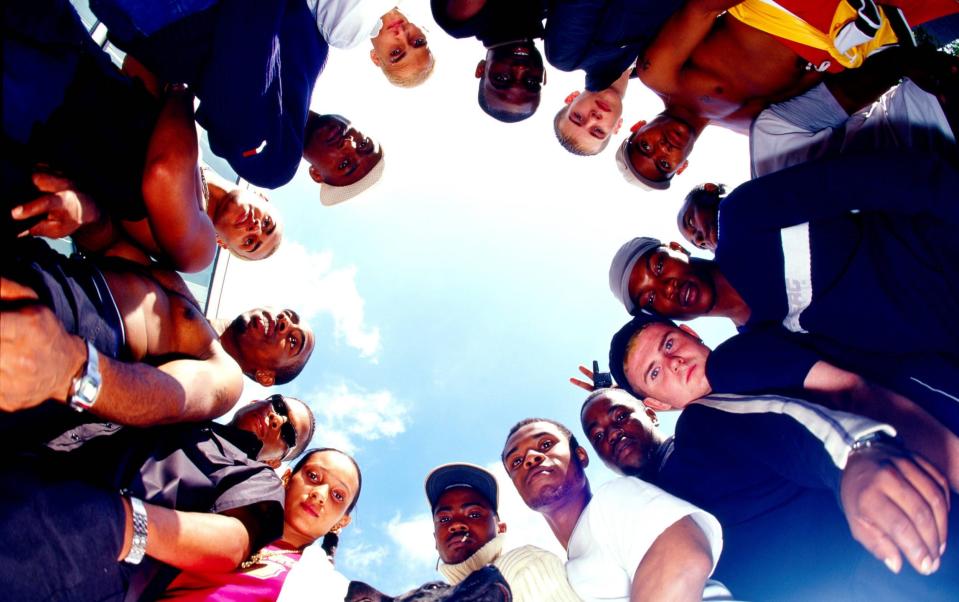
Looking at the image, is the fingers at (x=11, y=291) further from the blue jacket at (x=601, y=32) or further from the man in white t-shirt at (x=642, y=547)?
the blue jacket at (x=601, y=32)

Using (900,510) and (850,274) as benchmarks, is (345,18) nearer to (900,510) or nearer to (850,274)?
(850,274)

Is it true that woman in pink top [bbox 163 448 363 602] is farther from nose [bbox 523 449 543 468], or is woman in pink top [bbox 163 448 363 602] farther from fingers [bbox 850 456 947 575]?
fingers [bbox 850 456 947 575]

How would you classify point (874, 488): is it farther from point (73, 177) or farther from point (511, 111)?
point (511, 111)

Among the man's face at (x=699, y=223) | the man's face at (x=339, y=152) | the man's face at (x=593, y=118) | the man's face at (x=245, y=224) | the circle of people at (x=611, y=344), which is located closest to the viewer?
the circle of people at (x=611, y=344)

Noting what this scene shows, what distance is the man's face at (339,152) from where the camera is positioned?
450 centimetres

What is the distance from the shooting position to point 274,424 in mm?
4230

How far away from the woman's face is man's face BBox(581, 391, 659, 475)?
1.90m

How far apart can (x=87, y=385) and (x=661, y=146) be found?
14.9 feet

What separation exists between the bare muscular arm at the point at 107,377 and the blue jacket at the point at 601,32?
310 centimetres

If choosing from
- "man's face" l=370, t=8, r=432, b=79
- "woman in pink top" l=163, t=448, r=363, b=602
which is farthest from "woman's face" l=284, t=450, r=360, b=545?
"man's face" l=370, t=8, r=432, b=79

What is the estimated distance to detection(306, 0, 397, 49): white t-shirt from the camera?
2932 mm

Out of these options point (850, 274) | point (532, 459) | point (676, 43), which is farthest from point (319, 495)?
point (676, 43)

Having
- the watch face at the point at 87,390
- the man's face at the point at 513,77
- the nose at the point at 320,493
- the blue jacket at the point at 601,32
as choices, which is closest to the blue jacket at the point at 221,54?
the watch face at the point at 87,390

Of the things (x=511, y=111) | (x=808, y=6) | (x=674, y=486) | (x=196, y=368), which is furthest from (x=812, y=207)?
(x=511, y=111)
